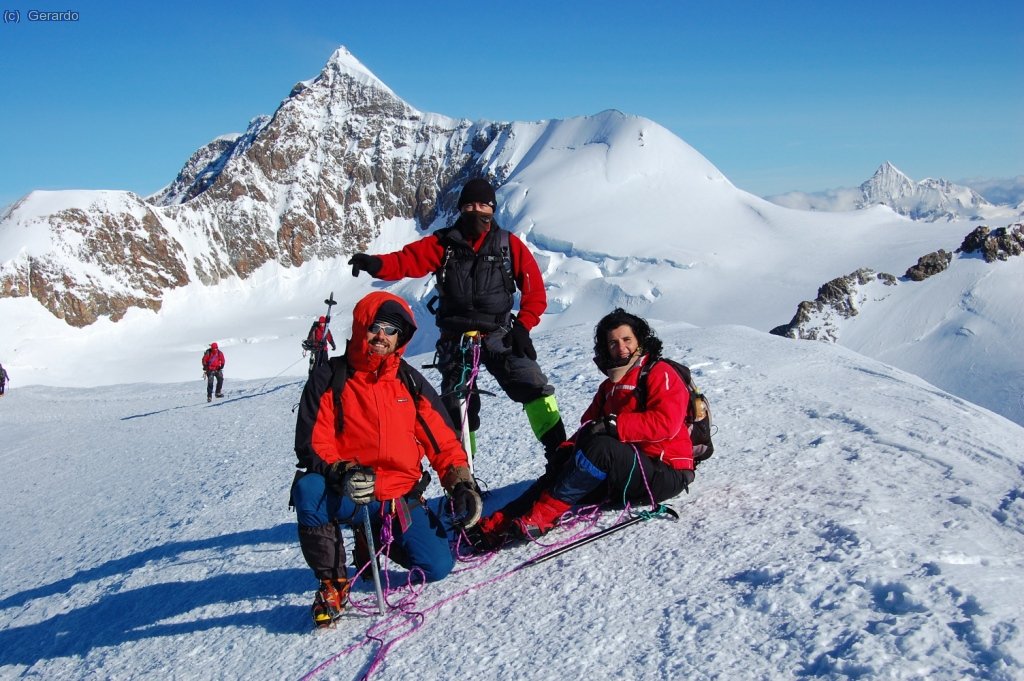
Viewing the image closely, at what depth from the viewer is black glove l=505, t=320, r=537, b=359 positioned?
4.35m

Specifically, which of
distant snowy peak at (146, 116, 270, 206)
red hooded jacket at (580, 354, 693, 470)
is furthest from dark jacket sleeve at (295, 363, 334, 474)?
distant snowy peak at (146, 116, 270, 206)

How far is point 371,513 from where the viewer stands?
3377mm

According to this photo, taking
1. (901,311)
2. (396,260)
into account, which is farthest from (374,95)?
(396,260)

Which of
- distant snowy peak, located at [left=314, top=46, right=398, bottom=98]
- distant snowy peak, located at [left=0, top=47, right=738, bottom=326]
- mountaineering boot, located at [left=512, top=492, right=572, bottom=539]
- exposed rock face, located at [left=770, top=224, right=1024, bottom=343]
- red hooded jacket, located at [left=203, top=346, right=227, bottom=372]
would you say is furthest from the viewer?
distant snowy peak, located at [left=314, top=46, right=398, bottom=98]

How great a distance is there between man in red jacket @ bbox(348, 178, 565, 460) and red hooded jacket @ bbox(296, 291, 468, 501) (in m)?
0.91

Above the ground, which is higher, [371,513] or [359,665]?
[371,513]

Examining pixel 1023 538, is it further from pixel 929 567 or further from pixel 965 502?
pixel 929 567

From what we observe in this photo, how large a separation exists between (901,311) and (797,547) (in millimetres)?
31258

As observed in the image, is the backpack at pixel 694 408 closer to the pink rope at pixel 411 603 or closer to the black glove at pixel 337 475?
the pink rope at pixel 411 603

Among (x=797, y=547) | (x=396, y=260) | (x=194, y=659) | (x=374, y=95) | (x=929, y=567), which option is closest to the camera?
(x=929, y=567)

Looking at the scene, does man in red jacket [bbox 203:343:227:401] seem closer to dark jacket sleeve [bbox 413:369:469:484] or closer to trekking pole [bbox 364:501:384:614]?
dark jacket sleeve [bbox 413:369:469:484]

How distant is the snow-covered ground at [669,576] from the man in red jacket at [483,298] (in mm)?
823

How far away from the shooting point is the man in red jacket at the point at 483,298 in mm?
4395

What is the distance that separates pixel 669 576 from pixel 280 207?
4312 inches
